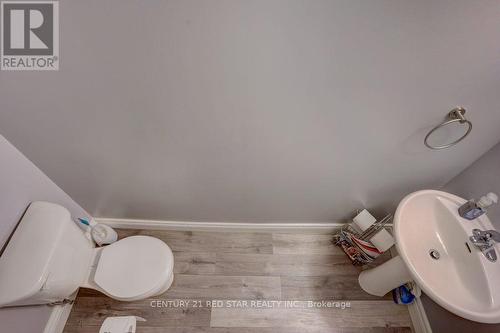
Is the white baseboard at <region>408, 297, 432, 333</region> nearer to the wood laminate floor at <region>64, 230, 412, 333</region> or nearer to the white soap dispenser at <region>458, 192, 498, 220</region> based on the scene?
the wood laminate floor at <region>64, 230, 412, 333</region>

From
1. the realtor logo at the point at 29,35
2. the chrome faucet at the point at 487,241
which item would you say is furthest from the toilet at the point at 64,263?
the chrome faucet at the point at 487,241

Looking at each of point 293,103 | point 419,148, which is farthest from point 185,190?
point 419,148

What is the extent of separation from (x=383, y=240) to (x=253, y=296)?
2.82 feet

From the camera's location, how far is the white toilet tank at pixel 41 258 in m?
0.86

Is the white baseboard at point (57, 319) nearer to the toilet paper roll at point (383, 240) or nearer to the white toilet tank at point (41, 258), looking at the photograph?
the white toilet tank at point (41, 258)

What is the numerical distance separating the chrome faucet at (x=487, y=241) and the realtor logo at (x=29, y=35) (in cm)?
156

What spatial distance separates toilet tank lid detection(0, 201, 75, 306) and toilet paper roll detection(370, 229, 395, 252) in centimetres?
161

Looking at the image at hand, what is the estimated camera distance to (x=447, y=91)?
79cm

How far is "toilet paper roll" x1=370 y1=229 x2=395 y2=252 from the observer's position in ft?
4.49

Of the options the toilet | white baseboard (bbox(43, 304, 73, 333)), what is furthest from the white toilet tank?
white baseboard (bbox(43, 304, 73, 333))

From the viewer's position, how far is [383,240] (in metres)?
1.37

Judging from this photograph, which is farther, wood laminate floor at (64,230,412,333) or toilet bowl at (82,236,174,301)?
wood laminate floor at (64,230,412,333)

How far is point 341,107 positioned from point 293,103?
0.18 metres

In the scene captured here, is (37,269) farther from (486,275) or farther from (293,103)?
(486,275)
